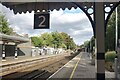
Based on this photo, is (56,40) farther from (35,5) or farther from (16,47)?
(35,5)

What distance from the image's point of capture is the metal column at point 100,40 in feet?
28.8

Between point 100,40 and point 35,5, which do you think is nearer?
point 100,40

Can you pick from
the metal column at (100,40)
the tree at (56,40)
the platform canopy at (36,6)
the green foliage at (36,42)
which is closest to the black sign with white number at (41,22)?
the platform canopy at (36,6)

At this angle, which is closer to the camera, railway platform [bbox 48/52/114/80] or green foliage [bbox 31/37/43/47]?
railway platform [bbox 48/52/114/80]

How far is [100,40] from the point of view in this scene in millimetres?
8789

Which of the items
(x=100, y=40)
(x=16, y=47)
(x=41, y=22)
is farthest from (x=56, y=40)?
(x=100, y=40)

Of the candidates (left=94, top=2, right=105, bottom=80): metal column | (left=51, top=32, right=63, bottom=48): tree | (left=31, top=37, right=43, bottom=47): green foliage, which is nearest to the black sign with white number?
(left=94, top=2, right=105, bottom=80): metal column

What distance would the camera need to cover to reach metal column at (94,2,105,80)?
8766 mm

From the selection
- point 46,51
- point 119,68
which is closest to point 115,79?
point 119,68

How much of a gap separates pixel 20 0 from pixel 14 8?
1308 mm

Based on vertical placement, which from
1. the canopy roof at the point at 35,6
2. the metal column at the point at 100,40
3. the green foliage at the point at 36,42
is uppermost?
the green foliage at the point at 36,42

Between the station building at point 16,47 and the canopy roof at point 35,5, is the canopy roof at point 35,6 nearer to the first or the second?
the canopy roof at point 35,5

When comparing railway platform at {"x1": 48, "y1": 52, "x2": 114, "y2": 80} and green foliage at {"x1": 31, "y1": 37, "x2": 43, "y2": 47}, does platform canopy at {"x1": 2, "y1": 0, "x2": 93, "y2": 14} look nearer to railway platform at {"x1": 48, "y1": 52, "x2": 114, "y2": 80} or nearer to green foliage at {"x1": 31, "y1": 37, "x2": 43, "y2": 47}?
railway platform at {"x1": 48, "y1": 52, "x2": 114, "y2": 80}

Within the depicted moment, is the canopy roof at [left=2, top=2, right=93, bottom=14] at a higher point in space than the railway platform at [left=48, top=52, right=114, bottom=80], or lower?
higher
